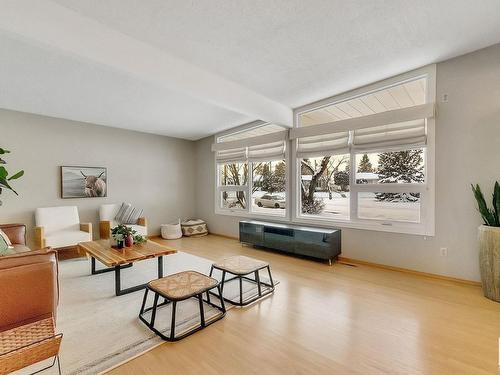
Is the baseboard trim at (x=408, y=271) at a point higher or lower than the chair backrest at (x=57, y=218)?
lower

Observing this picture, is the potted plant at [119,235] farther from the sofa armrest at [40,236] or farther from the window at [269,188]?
the window at [269,188]

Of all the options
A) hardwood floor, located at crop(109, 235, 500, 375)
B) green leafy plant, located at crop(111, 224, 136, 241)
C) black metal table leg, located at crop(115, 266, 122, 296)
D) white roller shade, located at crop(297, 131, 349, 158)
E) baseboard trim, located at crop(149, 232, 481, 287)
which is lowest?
hardwood floor, located at crop(109, 235, 500, 375)

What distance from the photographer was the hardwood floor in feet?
5.51

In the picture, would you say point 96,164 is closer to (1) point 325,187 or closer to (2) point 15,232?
(2) point 15,232

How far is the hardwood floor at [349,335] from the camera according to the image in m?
1.68

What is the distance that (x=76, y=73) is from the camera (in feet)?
9.75

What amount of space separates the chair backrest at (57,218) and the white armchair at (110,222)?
1.35ft

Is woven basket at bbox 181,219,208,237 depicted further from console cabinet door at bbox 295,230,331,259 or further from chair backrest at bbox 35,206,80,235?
console cabinet door at bbox 295,230,331,259

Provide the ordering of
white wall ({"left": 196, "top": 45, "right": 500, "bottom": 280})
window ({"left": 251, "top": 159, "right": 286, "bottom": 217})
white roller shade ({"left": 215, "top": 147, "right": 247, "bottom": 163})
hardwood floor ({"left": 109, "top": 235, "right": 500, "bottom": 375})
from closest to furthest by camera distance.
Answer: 1. hardwood floor ({"left": 109, "top": 235, "right": 500, "bottom": 375})
2. white wall ({"left": 196, "top": 45, "right": 500, "bottom": 280})
3. window ({"left": 251, "top": 159, "right": 286, "bottom": 217})
4. white roller shade ({"left": 215, "top": 147, "right": 247, "bottom": 163})

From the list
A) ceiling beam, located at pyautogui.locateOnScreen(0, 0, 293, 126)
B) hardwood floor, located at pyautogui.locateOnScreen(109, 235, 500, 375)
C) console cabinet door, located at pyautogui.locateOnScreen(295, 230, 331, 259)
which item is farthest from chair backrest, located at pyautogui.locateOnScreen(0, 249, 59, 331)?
console cabinet door, located at pyautogui.locateOnScreen(295, 230, 331, 259)

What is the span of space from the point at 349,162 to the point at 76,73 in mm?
4025

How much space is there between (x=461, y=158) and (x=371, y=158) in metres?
1.08

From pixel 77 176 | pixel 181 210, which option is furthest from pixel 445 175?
pixel 77 176

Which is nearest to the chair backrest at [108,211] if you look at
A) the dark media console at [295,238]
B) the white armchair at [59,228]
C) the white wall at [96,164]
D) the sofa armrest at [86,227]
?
the white wall at [96,164]
